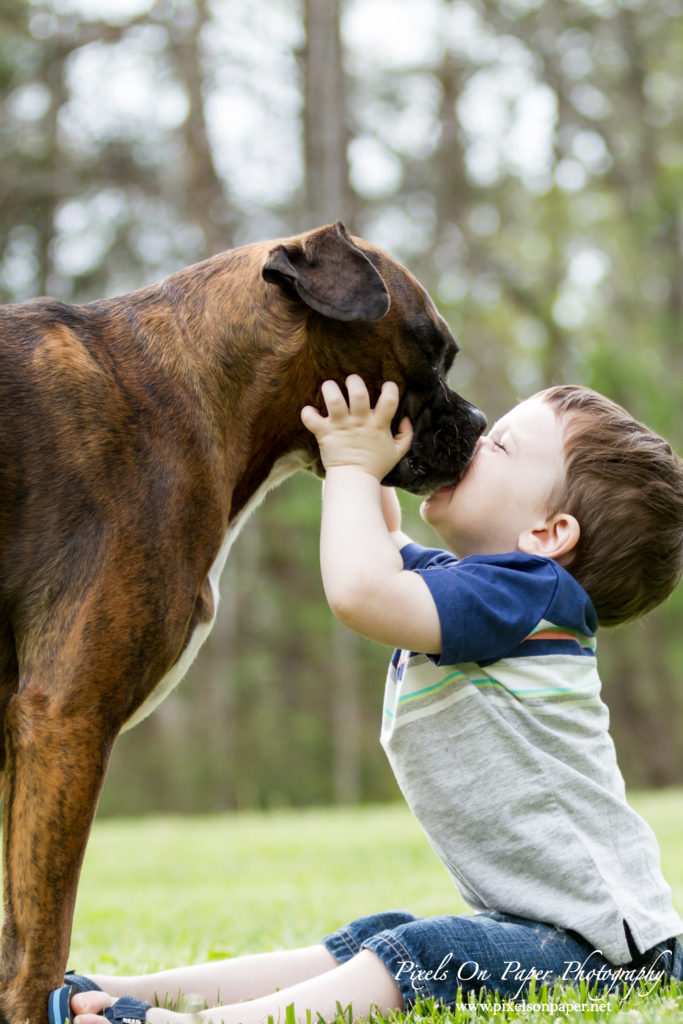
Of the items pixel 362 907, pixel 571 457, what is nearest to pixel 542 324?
pixel 362 907

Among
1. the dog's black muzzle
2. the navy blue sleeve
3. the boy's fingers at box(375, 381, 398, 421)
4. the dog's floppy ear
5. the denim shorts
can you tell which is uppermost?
the dog's floppy ear

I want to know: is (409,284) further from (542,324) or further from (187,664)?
(542,324)

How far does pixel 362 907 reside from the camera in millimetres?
5375

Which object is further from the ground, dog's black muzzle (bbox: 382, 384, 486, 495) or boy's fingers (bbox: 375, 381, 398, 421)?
boy's fingers (bbox: 375, 381, 398, 421)

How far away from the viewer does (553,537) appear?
127 inches

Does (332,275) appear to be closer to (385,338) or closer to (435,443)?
(385,338)

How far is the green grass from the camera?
13.1 feet

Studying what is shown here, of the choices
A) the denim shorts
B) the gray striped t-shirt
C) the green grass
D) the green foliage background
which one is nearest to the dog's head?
the gray striped t-shirt

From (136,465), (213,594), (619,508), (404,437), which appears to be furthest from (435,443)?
(136,465)

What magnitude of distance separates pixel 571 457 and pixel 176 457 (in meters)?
1.15

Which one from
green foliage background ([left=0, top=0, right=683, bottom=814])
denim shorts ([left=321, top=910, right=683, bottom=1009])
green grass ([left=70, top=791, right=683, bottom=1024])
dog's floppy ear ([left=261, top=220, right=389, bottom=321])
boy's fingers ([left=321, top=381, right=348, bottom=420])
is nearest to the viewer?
denim shorts ([left=321, top=910, right=683, bottom=1009])

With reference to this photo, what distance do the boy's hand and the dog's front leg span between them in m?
0.98

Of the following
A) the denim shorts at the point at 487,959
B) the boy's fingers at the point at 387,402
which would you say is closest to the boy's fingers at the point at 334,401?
the boy's fingers at the point at 387,402

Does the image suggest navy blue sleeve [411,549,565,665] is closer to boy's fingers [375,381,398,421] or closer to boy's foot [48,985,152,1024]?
boy's fingers [375,381,398,421]
